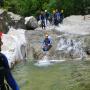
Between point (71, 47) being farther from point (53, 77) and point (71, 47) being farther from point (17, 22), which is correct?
point (53, 77)

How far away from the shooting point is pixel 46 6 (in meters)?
51.4

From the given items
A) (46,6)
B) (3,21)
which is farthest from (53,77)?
(46,6)

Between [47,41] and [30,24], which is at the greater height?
[30,24]

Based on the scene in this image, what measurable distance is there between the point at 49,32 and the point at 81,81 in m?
14.2

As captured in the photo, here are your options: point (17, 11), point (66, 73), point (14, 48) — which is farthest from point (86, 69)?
point (17, 11)

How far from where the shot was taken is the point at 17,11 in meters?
49.6

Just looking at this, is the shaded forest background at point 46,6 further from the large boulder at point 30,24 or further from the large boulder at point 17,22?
the large boulder at point 17,22

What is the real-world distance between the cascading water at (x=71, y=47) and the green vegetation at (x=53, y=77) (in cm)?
444

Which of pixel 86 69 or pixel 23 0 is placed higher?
pixel 23 0

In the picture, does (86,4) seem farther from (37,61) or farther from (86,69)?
(86,69)

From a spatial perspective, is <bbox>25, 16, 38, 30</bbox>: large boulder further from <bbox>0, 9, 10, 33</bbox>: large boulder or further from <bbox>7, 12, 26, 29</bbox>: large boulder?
<bbox>0, 9, 10, 33</bbox>: large boulder

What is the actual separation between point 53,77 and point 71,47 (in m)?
9.84

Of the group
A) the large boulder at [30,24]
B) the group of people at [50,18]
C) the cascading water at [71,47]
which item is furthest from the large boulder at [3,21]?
the cascading water at [71,47]

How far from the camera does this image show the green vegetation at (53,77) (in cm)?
1373
